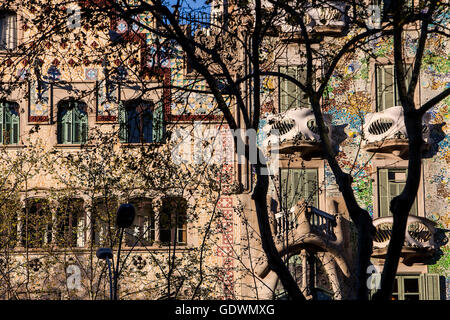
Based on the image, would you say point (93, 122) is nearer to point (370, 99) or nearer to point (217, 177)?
point (217, 177)

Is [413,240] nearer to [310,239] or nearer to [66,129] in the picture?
[310,239]

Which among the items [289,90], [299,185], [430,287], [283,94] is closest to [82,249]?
[299,185]

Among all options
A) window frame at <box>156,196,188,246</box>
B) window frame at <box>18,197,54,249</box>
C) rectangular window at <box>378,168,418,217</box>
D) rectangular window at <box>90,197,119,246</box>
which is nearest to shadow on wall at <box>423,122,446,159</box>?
rectangular window at <box>378,168,418,217</box>

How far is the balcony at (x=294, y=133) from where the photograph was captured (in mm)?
24516

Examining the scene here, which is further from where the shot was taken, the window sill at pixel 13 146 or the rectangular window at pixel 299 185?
the window sill at pixel 13 146

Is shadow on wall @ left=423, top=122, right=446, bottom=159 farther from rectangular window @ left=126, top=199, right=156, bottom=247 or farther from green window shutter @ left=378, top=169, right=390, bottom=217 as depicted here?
rectangular window @ left=126, top=199, right=156, bottom=247

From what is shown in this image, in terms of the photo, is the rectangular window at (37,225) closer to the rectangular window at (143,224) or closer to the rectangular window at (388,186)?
the rectangular window at (143,224)

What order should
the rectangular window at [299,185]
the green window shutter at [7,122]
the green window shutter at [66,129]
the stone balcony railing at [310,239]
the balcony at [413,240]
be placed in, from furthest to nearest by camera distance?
the green window shutter at [66,129] < the green window shutter at [7,122] < the rectangular window at [299,185] < the balcony at [413,240] < the stone balcony railing at [310,239]

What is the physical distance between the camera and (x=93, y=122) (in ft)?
84.6

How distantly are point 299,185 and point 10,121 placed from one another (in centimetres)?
846

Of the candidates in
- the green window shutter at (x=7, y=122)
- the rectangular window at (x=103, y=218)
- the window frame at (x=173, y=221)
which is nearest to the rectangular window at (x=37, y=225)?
the rectangular window at (x=103, y=218)

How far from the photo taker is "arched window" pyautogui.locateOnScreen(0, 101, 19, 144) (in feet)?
84.9

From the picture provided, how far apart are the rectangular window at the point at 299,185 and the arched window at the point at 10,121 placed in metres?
7.71

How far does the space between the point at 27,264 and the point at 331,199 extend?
27.2ft
